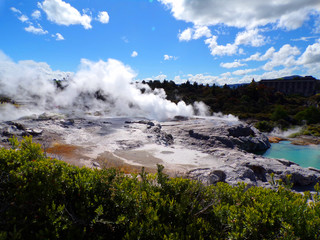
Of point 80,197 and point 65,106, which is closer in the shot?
point 80,197

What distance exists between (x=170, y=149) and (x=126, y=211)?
40.1ft

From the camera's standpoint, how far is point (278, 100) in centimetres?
5203

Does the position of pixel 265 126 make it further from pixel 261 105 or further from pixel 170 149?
pixel 170 149

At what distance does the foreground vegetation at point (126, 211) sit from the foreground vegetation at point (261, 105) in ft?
112

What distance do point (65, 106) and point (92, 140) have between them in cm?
2057

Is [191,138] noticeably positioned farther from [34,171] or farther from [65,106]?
[65,106]

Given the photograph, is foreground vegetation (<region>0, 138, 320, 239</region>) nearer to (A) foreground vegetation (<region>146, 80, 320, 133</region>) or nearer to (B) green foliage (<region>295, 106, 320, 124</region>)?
(A) foreground vegetation (<region>146, 80, 320, 133</region>)

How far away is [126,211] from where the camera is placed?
3246 mm

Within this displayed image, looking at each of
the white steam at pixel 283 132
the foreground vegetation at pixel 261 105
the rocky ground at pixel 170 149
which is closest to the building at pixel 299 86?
the foreground vegetation at pixel 261 105

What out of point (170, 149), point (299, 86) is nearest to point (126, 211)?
point (170, 149)

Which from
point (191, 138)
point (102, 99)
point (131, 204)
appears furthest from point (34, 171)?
point (102, 99)

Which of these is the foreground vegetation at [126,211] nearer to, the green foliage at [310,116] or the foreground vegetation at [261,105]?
the foreground vegetation at [261,105]

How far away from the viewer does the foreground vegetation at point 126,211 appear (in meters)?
2.75

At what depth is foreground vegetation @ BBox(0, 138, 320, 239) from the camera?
9.03 ft
